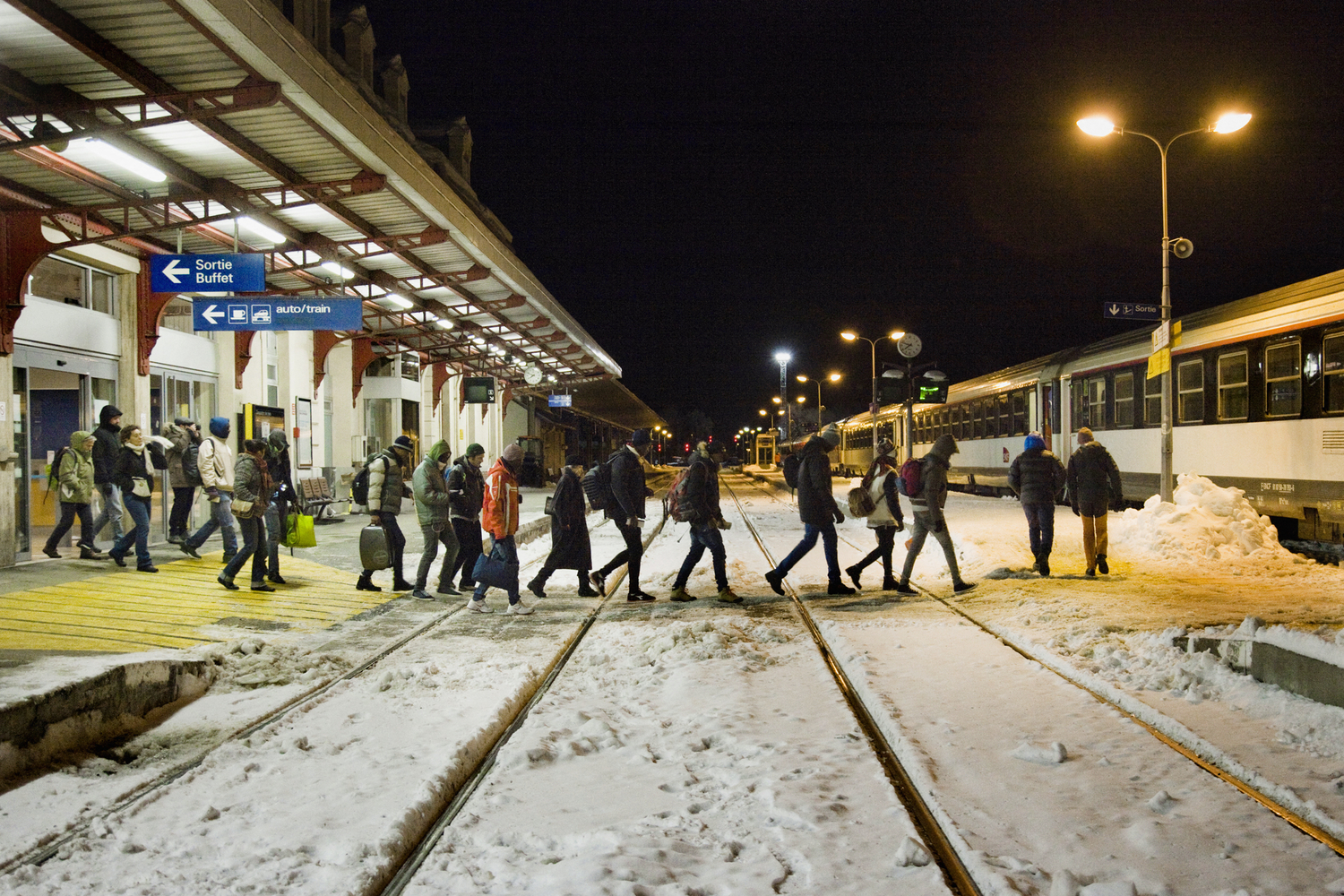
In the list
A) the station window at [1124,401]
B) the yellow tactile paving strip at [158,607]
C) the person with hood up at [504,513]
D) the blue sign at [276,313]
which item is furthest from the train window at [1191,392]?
the blue sign at [276,313]

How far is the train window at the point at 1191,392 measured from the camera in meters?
14.4

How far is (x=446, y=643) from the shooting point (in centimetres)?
754

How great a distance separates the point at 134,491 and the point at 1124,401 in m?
16.0

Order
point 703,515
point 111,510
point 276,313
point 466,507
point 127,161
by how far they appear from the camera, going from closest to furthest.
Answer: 1. point 703,515
2. point 466,507
3. point 127,161
4. point 111,510
5. point 276,313

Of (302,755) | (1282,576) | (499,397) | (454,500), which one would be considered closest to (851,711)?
(302,755)

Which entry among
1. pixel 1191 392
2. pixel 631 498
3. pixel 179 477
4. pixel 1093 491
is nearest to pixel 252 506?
pixel 179 477

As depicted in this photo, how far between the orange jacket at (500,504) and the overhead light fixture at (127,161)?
5.67 metres

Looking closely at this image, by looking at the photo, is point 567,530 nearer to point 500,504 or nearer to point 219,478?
point 500,504

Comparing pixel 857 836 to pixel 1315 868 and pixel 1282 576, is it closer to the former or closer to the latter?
pixel 1315 868

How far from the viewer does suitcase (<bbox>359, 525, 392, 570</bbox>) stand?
9.94 metres

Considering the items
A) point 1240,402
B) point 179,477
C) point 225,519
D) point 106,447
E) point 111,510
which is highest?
point 1240,402

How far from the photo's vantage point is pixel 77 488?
10742mm

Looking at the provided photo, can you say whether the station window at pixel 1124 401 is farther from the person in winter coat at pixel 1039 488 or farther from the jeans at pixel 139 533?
the jeans at pixel 139 533

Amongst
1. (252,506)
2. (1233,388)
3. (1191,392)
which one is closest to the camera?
(252,506)
